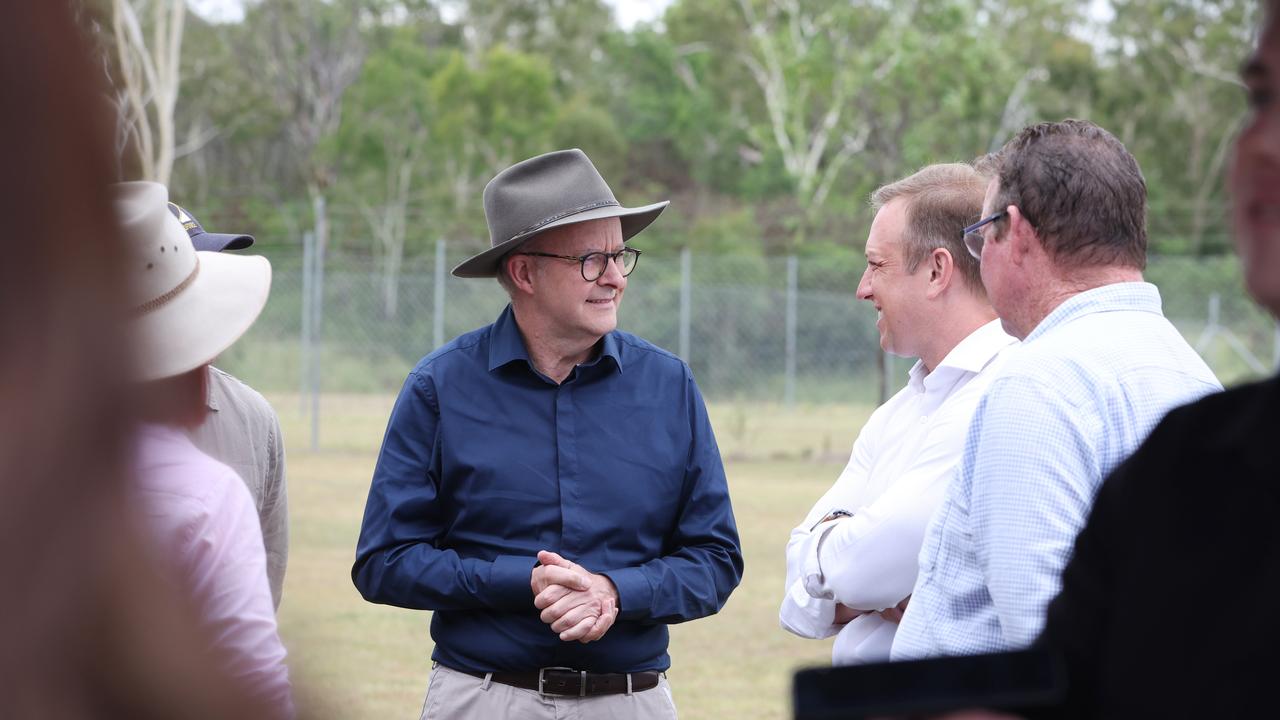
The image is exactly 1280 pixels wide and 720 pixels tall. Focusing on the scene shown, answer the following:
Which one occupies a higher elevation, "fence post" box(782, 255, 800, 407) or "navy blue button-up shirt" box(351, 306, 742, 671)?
"navy blue button-up shirt" box(351, 306, 742, 671)

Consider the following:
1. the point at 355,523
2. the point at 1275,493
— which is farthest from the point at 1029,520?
the point at 355,523

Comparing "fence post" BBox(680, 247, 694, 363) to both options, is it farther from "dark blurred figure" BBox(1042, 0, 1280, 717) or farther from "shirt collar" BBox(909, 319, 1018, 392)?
"dark blurred figure" BBox(1042, 0, 1280, 717)

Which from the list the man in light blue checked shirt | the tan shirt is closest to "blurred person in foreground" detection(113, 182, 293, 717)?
the tan shirt

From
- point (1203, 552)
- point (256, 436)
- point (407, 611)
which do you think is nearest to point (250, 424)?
point (256, 436)

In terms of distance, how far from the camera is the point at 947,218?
3.47 metres

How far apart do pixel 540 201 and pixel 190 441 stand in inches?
105

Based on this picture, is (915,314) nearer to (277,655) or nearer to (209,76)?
(277,655)

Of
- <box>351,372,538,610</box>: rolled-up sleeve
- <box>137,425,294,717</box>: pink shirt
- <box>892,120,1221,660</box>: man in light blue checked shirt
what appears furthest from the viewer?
<box>351,372,538,610</box>: rolled-up sleeve

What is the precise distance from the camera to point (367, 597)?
345 centimetres

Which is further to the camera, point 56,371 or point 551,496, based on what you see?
point 551,496

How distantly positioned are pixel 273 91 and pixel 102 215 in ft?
142

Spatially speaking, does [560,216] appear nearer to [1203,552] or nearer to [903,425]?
[903,425]

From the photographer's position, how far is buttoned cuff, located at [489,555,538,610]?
3.29 meters

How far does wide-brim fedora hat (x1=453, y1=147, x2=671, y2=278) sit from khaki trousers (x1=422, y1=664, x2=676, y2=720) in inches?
45.2
